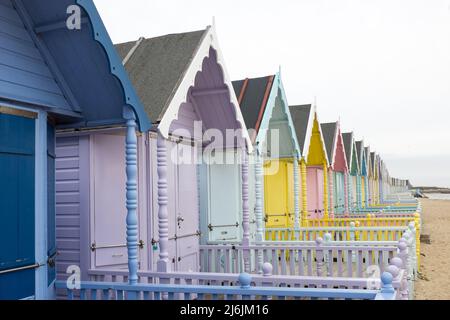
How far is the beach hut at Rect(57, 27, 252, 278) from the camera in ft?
23.4

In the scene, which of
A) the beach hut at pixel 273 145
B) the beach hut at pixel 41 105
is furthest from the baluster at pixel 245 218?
the beach hut at pixel 41 105

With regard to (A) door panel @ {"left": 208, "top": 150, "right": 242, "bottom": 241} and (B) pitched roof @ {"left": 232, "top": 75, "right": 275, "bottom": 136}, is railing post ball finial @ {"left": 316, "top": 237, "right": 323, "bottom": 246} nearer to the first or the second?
(A) door panel @ {"left": 208, "top": 150, "right": 242, "bottom": 241}

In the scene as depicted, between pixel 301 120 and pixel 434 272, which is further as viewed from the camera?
pixel 301 120

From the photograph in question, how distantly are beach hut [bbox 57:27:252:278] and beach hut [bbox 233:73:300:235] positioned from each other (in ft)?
3.18

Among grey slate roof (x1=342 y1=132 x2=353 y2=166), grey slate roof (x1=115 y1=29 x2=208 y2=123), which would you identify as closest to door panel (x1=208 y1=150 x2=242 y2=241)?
grey slate roof (x1=115 y1=29 x2=208 y2=123)

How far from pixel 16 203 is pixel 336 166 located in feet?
63.8

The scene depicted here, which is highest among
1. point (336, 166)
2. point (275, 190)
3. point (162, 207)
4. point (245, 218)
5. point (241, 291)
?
point (336, 166)

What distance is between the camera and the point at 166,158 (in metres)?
8.05

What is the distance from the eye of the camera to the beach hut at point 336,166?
19781 mm

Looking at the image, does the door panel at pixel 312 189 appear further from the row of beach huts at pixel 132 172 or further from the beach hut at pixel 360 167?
the beach hut at pixel 360 167

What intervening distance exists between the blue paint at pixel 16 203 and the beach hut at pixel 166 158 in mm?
1910

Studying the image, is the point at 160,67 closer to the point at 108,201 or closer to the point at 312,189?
the point at 108,201

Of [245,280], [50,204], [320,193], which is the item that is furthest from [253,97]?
[320,193]

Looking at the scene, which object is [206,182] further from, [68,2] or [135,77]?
[68,2]
